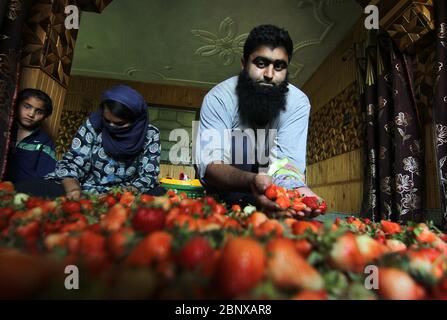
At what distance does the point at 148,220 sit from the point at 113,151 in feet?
4.03

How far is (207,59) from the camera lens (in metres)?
5.05

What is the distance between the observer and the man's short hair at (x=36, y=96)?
189cm

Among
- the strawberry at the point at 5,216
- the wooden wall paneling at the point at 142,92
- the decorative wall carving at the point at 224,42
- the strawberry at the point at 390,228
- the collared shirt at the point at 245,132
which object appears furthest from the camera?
the wooden wall paneling at the point at 142,92

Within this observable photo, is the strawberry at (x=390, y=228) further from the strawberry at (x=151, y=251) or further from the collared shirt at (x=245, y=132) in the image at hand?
the strawberry at (x=151, y=251)

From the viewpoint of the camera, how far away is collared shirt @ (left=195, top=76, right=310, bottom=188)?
1.46m

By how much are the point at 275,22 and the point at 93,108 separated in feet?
14.0

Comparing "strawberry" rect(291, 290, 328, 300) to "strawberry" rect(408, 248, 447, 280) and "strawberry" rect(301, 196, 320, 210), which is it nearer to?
"strawberry" rect(408, 248, 447, 280)

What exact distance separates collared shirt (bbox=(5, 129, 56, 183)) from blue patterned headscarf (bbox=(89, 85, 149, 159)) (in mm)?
659

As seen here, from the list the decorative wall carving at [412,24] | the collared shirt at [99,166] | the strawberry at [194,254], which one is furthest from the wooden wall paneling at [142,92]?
the strawberry at [194,254]

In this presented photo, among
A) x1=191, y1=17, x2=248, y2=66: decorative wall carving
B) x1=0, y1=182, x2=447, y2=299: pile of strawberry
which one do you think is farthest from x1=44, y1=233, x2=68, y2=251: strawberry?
x1=191, y1=17, x2=248, y2=66: decorative wall carving

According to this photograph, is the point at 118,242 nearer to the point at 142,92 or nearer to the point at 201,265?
the point at 201,265

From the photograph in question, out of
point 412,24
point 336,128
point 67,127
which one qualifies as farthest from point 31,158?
point 67,127

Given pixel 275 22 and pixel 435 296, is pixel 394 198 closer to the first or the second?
pixel 435 296

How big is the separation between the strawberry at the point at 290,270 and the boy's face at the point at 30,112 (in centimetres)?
209
